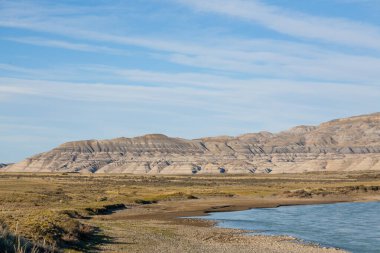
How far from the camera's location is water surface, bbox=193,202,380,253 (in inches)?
1543

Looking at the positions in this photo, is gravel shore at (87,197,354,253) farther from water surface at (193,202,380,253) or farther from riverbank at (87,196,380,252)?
water surface at (193,202,380,253)

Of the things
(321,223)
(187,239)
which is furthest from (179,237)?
(321,223)

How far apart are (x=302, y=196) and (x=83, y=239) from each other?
59066 millimetres

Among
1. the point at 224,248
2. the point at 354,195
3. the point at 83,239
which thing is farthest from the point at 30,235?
the point at 354,195

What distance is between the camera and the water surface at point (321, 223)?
129ft

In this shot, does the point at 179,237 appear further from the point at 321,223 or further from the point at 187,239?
the point at 321,223

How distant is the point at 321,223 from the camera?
5075 cm

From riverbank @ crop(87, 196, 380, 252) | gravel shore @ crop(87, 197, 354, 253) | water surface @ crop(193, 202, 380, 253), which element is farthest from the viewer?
water surface @ crop(193, 202, 380, 253)

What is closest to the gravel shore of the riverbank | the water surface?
the riverbank

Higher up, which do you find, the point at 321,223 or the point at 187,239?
the point at 187,239

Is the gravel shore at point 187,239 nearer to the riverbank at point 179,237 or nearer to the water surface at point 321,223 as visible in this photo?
the riverbank at point 179,237

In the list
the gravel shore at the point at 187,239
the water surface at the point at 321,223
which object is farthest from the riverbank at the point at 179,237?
the water surface at the point at 321,223

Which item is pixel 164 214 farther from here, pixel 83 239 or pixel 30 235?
pixel 30 235

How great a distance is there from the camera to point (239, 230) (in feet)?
142
